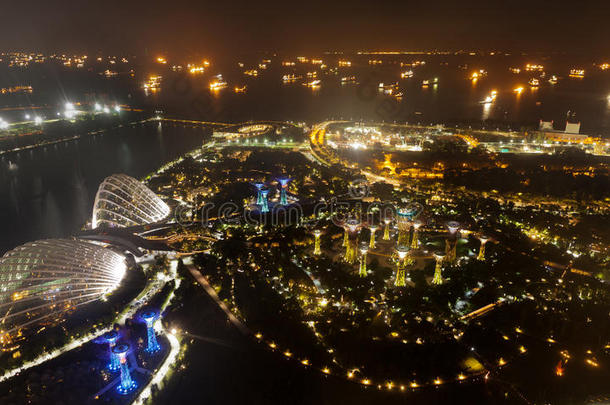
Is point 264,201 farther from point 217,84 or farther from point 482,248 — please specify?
point 217,84

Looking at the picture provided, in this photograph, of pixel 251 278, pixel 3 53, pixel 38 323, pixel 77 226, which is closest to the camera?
pixel 38 323

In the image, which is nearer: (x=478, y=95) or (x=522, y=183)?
(x=522, y=183)

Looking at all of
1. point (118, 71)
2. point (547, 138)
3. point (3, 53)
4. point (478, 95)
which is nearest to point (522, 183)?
point (547, 138)

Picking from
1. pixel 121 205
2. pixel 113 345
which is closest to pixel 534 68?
pixel 121 205

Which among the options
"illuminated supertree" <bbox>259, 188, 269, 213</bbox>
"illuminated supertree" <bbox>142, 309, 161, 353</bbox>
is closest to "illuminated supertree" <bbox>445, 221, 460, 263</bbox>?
"illuminated supertree" <bbox>259, 188, 269, 213</bbox>

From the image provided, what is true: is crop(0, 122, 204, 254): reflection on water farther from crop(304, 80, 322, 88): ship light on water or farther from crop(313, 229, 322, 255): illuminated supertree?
crop(304, 80, 322, 88): ship light on water

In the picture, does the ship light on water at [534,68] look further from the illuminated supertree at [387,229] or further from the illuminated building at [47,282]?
the illuminated building at [47,282]

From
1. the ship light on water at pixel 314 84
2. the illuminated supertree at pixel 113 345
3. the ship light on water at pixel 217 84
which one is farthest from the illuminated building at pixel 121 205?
the ship light on water at pixel 314 84

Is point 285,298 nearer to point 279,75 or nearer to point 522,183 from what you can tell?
point 522,183
